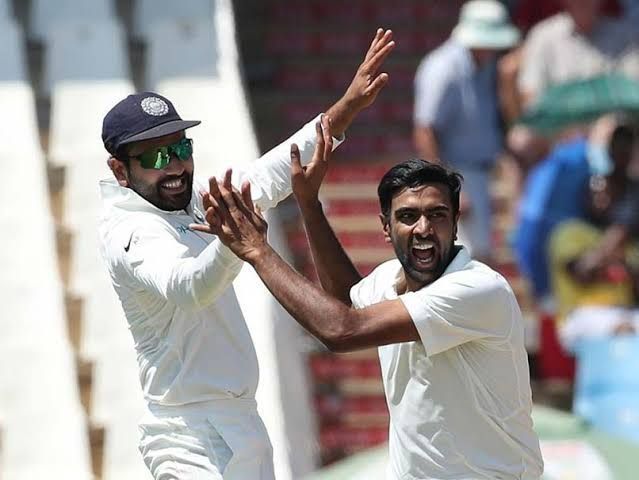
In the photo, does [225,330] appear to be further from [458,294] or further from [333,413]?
[333,413]

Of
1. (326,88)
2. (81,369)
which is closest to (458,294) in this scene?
(81,369)

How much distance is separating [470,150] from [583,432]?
90.3 inches

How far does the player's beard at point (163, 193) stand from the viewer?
5809 millimetres

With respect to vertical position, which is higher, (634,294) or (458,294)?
(458,294)

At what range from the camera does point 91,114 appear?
11.2 m

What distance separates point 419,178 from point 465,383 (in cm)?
55

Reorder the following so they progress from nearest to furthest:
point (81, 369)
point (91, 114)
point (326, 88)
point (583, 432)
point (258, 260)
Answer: point (258, 260) → point (583, 432) → point (81, 369) → point (91, 114) → point (326, 88)

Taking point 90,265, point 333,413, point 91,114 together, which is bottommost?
point 333,413

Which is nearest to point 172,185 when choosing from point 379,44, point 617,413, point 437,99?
point 379,44

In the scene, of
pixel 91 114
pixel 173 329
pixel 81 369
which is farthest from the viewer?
pixel 91 114

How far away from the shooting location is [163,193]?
5.81 meters

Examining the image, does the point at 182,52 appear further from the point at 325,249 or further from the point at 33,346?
the point at 325,249

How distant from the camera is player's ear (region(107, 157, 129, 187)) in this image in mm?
5855

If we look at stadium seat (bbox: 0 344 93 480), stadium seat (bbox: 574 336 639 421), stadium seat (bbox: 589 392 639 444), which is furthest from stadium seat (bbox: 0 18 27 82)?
stadium seat (bbox: 589 392 639 444)
